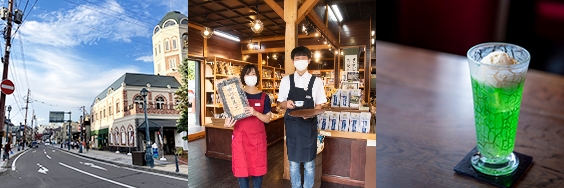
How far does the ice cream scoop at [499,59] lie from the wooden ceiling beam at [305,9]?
1107mm

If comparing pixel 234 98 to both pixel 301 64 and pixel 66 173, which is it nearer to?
pixel 301 64

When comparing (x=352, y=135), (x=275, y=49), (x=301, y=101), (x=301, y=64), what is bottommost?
(x=352, y=135)

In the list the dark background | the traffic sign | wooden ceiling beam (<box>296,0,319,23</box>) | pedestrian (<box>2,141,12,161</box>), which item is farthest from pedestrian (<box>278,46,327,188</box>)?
pedestrian (<box>2,141,12,161</box>)

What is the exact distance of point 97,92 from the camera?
2352mm

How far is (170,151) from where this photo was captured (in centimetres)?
240

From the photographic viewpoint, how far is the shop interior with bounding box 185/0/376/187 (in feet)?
6.38

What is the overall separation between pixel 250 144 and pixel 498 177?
1.34 meters

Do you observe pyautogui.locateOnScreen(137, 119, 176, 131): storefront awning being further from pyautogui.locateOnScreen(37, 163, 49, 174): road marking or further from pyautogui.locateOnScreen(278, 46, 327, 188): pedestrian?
pyautogui.locateOnScreen(278, 46, 327, 188): pedestrian

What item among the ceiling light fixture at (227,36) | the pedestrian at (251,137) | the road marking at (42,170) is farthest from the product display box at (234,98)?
the road marking at (42,170)

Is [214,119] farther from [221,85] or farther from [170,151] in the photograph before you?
[170,151]

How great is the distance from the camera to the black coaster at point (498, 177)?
3.94ft

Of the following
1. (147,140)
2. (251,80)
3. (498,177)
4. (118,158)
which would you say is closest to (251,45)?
(251,80)

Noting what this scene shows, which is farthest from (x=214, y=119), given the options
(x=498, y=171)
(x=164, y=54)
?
(x=498, y=171)

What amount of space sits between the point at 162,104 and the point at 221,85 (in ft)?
2.01
